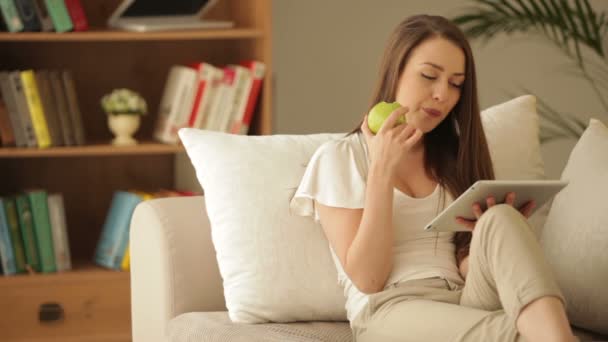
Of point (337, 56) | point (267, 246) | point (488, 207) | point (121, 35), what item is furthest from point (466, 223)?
point (337, 56)

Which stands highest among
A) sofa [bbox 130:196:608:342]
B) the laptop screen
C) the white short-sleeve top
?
the laptop screen

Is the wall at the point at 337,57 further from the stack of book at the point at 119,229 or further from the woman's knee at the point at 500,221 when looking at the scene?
the woman's knee at the point at 500,221

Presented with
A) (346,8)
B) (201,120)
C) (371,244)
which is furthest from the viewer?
(346,8)

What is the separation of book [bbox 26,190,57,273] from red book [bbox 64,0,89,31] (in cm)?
52

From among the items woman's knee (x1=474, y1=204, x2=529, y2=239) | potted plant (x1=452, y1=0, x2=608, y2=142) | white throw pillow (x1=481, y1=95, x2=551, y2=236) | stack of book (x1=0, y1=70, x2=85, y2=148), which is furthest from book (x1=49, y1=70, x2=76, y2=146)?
woman's knee (x1=474, y1=204, x2=529, y2=239)

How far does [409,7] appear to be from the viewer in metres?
3.54

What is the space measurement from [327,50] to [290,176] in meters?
1.64

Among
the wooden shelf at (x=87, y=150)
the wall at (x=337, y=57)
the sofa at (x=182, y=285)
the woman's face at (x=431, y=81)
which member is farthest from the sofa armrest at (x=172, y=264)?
the wall at (x=337, y=57)

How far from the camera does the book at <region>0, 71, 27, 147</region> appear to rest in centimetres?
288

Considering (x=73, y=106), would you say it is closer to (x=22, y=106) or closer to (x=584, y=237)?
(x=22, y=106)

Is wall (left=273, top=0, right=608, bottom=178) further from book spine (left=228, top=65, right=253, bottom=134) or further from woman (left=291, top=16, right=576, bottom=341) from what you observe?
woman (left=291, top=16, right=576, bottom=341)

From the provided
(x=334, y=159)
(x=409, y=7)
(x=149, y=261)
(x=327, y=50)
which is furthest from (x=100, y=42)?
(x=334, y=159)

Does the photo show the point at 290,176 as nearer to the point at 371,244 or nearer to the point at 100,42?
the point at 371,244

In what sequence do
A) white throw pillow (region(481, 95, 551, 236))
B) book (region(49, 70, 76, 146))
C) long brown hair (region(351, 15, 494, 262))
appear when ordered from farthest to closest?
book (region(49, 70, 76, 146))
white throw pillow (region(481, 95, 551, 236))
long brown hair (region(351, 15, 494, 262))
